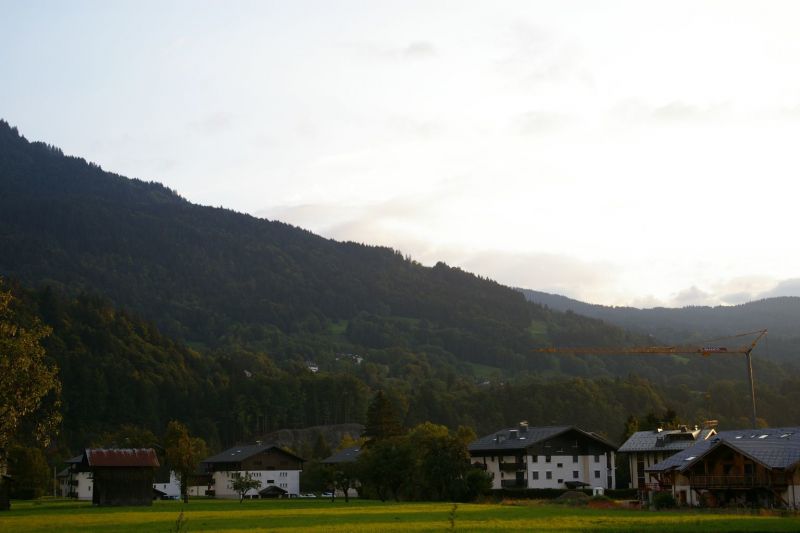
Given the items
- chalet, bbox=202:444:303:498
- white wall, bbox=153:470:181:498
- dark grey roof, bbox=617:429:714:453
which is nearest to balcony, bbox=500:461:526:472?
dark grey roof, bbox=617:429:714:453

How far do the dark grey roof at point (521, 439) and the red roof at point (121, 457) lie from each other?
3873 centimetres

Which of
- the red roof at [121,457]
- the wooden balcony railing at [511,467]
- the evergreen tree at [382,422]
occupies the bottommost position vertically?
the wooden balcony railing at [511,467]

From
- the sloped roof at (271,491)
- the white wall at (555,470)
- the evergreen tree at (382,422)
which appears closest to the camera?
the white wall at (555,470)

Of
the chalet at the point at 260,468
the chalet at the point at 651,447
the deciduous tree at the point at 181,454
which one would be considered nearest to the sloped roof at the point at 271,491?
the chalet at the point at 260,468

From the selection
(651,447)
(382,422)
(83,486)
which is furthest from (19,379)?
(83,486)

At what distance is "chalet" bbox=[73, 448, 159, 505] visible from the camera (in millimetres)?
84875

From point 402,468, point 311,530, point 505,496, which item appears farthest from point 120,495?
point 311,530

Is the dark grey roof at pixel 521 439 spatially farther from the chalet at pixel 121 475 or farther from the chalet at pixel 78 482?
the chalet at pixel 78 482

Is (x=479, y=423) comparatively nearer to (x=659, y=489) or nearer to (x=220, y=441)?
(x=220, y=441)

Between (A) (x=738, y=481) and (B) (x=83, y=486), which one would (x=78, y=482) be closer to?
(B) (x=83, y=486)

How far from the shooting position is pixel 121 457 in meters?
86.1

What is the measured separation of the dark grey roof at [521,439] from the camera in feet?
353

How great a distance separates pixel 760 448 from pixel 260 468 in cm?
8327

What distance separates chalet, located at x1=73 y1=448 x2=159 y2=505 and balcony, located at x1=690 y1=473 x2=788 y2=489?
152 feet
